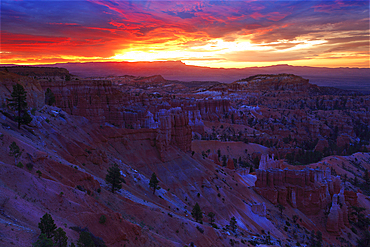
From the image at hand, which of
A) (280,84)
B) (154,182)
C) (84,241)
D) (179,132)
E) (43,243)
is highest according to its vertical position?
(280,84)

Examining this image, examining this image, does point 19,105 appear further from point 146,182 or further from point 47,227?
point 47,227

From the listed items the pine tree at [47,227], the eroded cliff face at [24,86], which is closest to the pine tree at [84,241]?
the pine tree at [47,227]

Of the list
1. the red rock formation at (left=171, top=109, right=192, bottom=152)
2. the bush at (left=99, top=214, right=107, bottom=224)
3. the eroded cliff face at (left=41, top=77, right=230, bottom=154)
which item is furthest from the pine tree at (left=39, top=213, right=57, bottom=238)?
the red rock formation at (left=171, top=109, right=192, bottom=152)

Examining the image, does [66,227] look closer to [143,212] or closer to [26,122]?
[143,212]

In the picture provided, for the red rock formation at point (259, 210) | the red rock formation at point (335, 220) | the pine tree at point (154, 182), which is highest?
the pine tree at point (154, 182)

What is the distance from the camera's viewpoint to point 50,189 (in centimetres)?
1324

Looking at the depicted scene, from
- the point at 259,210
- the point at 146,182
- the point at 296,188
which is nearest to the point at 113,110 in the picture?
the point at 146,182

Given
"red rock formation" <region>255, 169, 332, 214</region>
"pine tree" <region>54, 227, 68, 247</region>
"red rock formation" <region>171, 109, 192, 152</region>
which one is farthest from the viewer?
"red rock formation" <region>171, 109, 192, 152</region>

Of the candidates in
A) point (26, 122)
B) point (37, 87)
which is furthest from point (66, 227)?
point (37, 87)

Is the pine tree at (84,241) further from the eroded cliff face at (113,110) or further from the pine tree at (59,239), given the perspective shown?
the eroded cliff face at (113,110)

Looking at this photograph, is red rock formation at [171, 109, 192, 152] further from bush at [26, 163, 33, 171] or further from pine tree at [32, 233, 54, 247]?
pine tree at [32, 233, 54, 247]

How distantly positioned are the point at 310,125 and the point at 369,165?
3696 centimetres

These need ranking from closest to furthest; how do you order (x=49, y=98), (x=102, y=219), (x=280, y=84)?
(x=102, y=219), (x=49, y=98), (x=280, y=84)

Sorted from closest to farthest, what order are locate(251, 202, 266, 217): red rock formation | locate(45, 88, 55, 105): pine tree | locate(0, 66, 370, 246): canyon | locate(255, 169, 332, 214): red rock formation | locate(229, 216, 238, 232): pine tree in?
locate(0, 66, 370, 246): canyon → locate(229, 216, 238, 232): pine tree → locate(251, 202, 266, 217): red rock formation → locate(45, 88, 55, 105): pine tree → locate(255, 169, 332, 214): red rock formation
